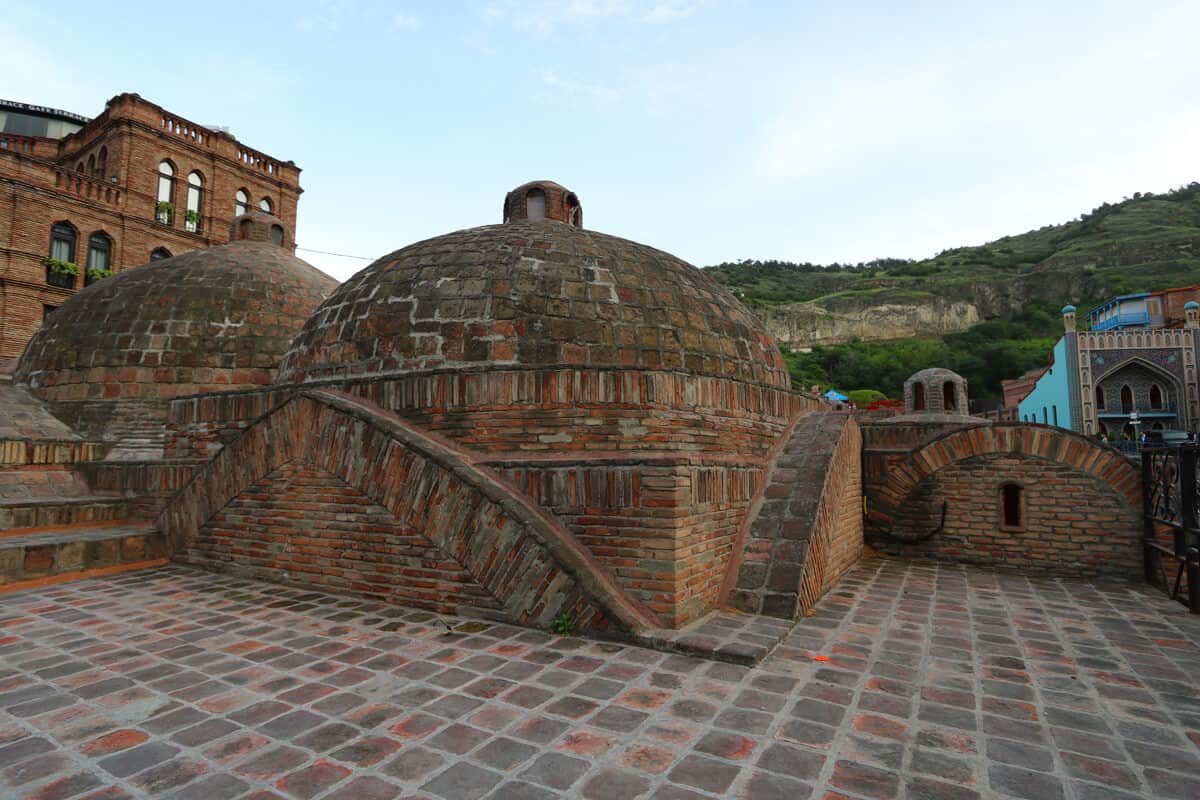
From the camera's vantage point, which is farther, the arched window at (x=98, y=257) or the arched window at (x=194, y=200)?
the arched window at (x=194, y=200)

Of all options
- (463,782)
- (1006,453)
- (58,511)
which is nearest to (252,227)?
(58,511)

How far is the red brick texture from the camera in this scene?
732cm

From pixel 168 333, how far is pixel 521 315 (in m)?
8.08

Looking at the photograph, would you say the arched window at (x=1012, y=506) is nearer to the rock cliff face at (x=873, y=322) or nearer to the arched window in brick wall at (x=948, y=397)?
the arched window in brick wall at (x=948, y=397)

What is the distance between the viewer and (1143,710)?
3189 millimetres

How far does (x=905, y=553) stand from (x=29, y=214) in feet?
75.6

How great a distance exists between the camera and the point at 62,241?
17.8 meters

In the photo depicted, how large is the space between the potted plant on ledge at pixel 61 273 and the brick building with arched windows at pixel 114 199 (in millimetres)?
22

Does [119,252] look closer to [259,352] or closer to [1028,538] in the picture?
[259,352]

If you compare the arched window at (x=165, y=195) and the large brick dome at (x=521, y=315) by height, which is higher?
the arched window at (x=165, y=195)

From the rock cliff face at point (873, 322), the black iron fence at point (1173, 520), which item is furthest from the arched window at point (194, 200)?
the rock cliff face at point (873, 322)

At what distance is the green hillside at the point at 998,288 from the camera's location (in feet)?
175

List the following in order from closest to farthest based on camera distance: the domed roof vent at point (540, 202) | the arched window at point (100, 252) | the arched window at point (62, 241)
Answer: the domed roof vent at point (540, 202)
the arched window at point (62, 241)
the arched window at point (100, 252)

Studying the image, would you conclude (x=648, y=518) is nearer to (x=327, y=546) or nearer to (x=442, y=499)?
(x=442, y=499)
